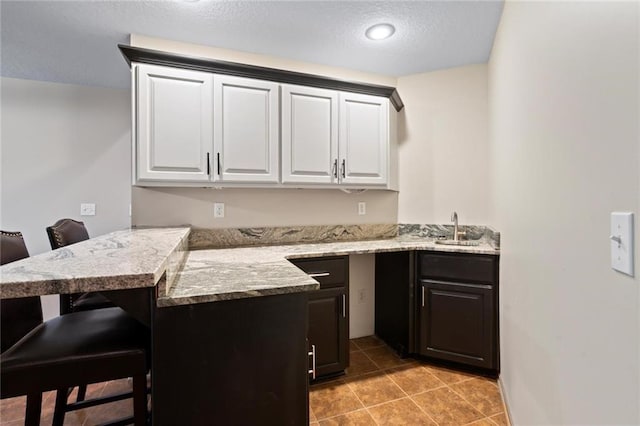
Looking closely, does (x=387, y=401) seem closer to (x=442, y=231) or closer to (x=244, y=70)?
(x=442, y=231)

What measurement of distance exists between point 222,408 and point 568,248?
117cm

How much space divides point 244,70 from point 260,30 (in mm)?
284

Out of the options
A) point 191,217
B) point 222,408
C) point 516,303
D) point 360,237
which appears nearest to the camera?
point 222,408

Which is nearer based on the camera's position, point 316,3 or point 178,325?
point 178,325

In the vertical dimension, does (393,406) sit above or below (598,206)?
below

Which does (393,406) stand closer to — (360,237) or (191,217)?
(360,237)

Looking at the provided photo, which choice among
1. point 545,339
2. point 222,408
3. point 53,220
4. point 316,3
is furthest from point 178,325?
point 53,220

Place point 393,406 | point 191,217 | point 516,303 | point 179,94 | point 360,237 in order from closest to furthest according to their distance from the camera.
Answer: point 516,303 → point 393,406 → point 179,94 → point 191,217 → point 360,237

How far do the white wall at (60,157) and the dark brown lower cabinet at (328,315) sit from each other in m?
2.30

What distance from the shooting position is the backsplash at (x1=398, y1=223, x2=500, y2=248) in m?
2.54

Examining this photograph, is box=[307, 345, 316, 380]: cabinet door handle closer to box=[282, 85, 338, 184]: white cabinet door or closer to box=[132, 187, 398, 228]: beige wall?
box=[132, 187, 398, 228]: beige wall

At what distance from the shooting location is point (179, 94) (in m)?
2.06

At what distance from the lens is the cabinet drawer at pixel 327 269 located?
2.03 m

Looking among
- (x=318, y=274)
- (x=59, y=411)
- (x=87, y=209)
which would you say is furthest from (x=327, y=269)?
(x=87, y=209)
